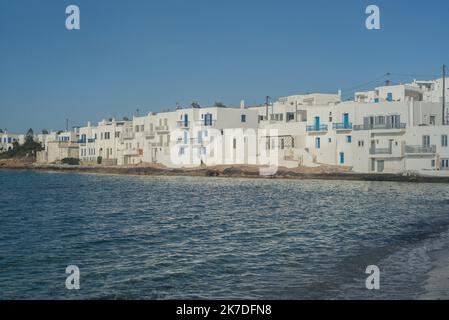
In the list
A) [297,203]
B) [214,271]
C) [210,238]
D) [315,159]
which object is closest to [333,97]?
[315,159]

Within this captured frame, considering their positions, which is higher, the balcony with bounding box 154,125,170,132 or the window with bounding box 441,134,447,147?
the balcony with bounding box 154,125,170,132

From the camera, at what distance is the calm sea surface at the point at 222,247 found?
41.7 feet

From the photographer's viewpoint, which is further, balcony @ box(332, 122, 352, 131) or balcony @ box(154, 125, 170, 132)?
balcony @ box(154, 125, 170, 132)

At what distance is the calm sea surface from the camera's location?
12719mm

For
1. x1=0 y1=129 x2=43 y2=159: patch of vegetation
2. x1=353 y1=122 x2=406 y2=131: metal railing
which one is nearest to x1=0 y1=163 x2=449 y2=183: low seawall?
x1=353 y1=122 x2=406 y2=131: metal railing

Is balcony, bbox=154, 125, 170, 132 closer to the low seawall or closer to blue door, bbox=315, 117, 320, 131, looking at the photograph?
the low seawall

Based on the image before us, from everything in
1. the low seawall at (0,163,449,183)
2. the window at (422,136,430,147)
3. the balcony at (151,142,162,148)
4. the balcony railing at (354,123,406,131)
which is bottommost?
the low seawall at (0,163,449,183)

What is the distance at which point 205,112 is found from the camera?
239 ft

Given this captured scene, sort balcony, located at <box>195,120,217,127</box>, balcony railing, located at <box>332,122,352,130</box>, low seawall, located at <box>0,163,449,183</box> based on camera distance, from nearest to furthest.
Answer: low seawall, located at <box>0,163,449,183</box>, balcony railing, located at <box>332,122,352,130</box>, balcony, located at <box>195,120,217,127</box>

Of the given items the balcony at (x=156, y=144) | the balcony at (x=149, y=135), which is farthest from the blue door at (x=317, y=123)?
the balcony at (x=149, y=135)

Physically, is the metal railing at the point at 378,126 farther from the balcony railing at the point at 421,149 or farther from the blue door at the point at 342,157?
the blue door at the point at 342,157

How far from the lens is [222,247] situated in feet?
60.1

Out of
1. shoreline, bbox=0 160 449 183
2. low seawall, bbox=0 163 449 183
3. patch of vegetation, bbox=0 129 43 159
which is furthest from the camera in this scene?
patch of vegetation, bbox=0 129 43 159

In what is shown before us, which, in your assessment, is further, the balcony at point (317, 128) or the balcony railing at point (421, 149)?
the balcony at point (317, 128)
